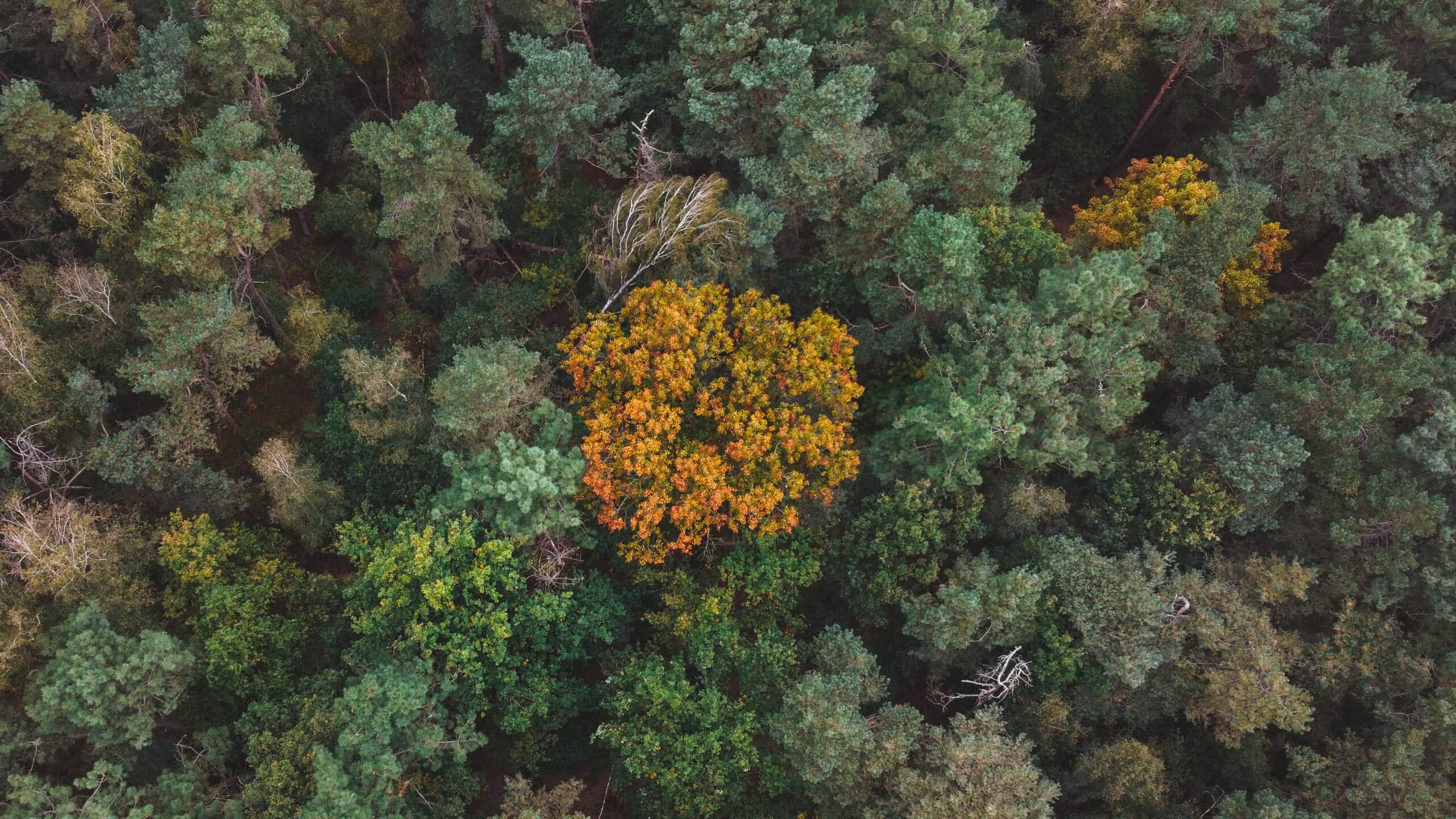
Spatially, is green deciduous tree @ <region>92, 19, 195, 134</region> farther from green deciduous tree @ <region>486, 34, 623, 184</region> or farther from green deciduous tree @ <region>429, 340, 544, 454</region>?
green deciduous tree @ <region>429, 340, 544, 454</region>

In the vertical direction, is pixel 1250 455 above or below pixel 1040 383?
below

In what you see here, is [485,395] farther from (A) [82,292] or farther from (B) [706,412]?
(A) [82,292]

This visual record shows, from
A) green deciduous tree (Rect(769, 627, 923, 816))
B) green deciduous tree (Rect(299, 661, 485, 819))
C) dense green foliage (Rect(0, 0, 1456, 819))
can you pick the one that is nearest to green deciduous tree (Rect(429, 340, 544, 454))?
dense green foliage (Rect(0, 0, 1456, 819))

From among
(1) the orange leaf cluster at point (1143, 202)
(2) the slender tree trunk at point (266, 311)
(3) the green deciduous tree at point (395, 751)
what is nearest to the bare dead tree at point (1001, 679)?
(3) the green deciduous tree at point (395, 751)

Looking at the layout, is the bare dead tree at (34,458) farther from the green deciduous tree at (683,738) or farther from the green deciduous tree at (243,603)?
the green deciduous tree at (683,738)

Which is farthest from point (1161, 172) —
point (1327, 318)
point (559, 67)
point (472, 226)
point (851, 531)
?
point (472, 226)

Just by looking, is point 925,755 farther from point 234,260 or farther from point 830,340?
point 234,260

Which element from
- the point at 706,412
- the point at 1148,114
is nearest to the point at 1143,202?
the point at 1148,114
